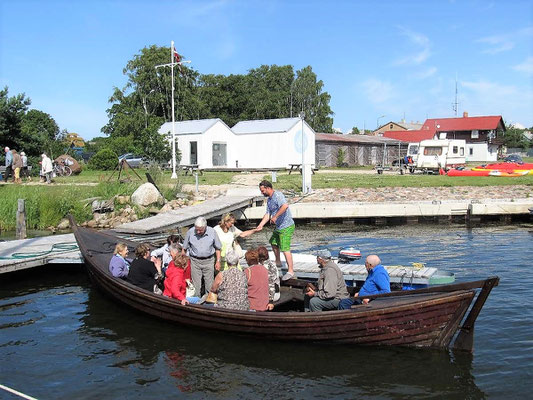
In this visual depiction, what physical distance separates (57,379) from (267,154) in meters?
37.0

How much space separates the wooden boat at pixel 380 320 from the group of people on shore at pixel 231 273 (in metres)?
0.32

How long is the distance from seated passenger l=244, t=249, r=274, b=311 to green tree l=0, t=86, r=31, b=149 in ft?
84.8

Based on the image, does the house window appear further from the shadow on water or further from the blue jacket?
the shadow on water

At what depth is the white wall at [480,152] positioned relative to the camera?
6794cm

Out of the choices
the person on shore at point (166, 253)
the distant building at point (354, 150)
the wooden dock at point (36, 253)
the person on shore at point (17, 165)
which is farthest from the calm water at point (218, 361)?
the distant building at point (354, 150)

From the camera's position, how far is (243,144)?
4531 centimetres

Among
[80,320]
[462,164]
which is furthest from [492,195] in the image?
[80,320]

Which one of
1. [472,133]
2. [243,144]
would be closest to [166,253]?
[243,144]

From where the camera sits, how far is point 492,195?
27203 millimetres

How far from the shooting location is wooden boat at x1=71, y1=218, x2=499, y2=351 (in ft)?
26.8

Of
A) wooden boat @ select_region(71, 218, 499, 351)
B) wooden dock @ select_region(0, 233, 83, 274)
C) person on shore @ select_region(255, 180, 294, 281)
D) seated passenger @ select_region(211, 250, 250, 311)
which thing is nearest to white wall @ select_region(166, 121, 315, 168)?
wooden dock @ select_region(0, 233, 83, 274)

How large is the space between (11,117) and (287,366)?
28.0 metres

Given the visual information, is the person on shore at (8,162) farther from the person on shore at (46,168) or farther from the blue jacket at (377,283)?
the blue jacket at (377,283)

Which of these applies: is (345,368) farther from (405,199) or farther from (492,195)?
(492,195)
